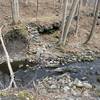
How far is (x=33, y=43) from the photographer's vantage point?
1980 centimetres

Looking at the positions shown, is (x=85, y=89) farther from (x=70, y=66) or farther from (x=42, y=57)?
(x=42, y=57)

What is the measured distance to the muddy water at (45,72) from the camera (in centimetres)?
1356

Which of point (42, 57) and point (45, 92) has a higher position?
point (45, 92)

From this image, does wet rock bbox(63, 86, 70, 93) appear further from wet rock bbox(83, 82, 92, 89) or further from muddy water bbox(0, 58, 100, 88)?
muddy water bbox(0, 58, 100, 88)

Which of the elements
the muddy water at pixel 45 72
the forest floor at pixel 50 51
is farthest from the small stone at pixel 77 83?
the muddy water at pixel 45 72

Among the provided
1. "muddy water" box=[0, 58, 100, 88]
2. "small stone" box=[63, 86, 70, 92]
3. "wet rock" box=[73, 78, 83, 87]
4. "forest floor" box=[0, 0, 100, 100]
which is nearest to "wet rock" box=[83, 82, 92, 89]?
"forest floor" box=[0, 0, 100, 100]

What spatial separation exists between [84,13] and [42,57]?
585 inches

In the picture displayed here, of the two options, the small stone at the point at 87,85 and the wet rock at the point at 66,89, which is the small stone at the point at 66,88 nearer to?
the wet rock at the point at 66,89

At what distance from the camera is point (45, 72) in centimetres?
1500

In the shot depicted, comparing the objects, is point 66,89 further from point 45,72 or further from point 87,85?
point 45,72

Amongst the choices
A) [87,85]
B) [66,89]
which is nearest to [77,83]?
[87,85]

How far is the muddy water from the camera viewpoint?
13.6 m

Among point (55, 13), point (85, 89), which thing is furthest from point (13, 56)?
point (55, 13)

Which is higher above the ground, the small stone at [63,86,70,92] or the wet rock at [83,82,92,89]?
the small stone at [63,86,70,92]
